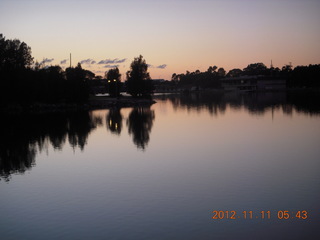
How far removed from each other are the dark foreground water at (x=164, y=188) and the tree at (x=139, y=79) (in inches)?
2952

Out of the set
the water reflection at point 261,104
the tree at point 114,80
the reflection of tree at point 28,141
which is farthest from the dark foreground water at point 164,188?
the tree at point 114,80

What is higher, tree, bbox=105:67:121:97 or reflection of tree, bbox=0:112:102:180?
tree, bbox=105:67:121:97

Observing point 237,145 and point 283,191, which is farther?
point 237,145

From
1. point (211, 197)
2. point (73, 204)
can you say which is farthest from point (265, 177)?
point (73, 204)

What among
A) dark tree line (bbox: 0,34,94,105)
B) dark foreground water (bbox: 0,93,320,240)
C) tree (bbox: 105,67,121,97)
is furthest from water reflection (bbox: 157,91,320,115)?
dark foreground water (bbox: 0,93,320,240)

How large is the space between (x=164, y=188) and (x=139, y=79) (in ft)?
303

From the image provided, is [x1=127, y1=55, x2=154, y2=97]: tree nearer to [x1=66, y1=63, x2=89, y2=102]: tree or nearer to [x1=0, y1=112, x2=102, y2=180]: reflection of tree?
[x1=66, y1=63, x2=89, y2=102]: tree

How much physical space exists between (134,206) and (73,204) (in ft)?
8.42

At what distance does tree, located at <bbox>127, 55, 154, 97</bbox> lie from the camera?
109 metres

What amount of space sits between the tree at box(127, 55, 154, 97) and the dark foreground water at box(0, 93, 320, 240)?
74987 mm

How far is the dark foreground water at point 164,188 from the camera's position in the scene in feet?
43.4

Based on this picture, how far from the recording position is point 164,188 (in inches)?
714

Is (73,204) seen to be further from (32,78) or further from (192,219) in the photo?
(32,78)

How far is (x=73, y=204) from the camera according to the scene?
16.2 metres
